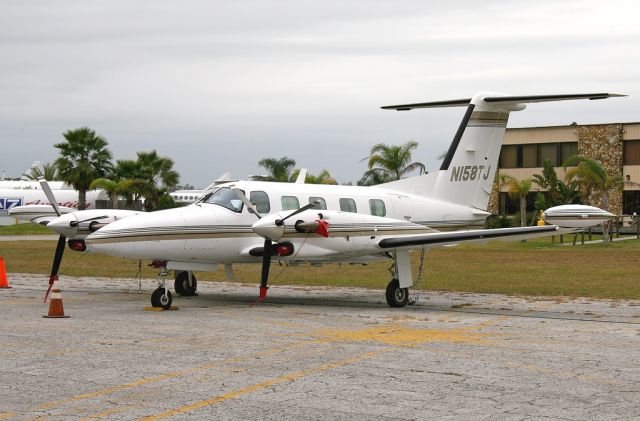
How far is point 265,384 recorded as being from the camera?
9758 mm

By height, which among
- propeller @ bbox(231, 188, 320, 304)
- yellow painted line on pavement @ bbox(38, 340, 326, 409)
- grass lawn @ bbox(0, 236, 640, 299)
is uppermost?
propeller @ bbox(231, 188, 320, 304)

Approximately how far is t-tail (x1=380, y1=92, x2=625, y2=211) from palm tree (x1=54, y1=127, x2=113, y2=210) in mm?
40246

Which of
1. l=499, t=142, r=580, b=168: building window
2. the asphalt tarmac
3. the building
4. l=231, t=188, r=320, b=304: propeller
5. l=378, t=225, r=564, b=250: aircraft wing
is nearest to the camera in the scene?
the asphalt tarmac

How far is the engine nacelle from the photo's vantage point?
18844 mm

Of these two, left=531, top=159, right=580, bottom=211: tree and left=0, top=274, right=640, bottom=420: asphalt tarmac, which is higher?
left=531, top=159, right=580, bottom=211: tree

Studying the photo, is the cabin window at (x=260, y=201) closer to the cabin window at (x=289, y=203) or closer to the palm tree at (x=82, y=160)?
the cabin window at (x=289, y=203)

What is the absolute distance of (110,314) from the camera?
16.6 metres

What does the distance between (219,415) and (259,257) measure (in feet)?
33.6

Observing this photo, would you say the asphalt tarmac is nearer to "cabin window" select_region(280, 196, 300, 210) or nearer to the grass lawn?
"cabin window" select_region(280, 196, 300, 210)

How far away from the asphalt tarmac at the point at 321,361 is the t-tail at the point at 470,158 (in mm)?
3827

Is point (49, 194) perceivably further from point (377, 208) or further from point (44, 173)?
point (44, 173)

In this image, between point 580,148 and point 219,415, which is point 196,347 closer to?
point 219,415

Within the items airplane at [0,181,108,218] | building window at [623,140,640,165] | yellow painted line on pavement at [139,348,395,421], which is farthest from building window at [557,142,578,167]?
yellow painted line on pavement at [139,348,395,421]

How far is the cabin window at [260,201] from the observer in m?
18.7
